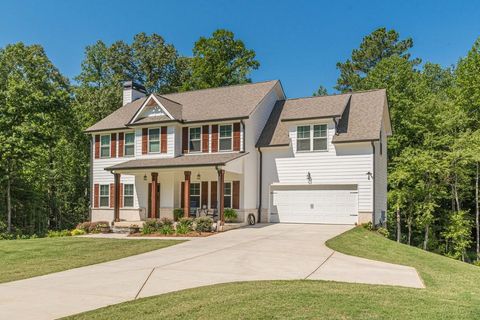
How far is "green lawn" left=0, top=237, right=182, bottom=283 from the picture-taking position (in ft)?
34.7

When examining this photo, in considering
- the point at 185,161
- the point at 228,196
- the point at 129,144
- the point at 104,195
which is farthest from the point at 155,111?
the point at 228,196

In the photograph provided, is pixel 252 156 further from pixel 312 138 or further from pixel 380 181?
pixel 380 181

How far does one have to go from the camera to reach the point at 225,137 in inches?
868

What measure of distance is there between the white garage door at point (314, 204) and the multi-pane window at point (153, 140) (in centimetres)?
691

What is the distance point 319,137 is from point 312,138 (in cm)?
36

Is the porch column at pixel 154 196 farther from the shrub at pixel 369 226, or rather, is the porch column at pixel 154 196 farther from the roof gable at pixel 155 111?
the shrub at pixel 369 226

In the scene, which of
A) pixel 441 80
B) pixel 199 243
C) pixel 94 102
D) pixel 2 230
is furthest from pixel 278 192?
pixel 441 80

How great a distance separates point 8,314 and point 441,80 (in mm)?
40676

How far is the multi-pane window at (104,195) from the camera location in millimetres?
25219

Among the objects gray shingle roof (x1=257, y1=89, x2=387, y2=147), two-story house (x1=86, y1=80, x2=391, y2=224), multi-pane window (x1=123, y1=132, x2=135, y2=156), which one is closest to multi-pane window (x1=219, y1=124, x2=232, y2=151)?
two-story house (x1=86, y1=80, x2=391, y2=224)

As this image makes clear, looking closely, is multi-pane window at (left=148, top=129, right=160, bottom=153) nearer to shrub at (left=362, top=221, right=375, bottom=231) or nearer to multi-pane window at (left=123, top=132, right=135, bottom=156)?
multi-pane window at (left=123, top=132, right=135, bottom=156)

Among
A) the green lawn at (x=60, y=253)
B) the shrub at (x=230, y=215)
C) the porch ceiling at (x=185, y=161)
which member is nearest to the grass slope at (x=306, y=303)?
the green lawn at (x=60, y=253)

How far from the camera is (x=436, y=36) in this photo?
2605 centimetres

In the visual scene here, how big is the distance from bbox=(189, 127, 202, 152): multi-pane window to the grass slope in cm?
1496
